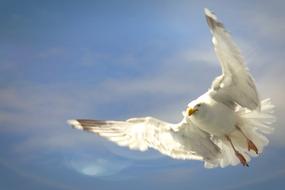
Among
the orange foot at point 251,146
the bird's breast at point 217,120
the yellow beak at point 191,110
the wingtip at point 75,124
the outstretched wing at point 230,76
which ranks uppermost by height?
the wingtip at point 75,124

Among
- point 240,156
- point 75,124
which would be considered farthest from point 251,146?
point 75,124

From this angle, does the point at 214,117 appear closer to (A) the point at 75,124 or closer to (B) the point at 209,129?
(B) the point at 209,129

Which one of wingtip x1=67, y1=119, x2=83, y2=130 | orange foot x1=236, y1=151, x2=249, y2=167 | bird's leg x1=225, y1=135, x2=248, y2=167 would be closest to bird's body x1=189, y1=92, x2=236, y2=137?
bird's leg x1=225, y1=135, x2=248, y2=167

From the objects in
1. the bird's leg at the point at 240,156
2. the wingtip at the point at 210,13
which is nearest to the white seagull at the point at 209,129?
the bird's leg at the point at 240,156

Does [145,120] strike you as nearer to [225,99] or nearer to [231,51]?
[225,99]

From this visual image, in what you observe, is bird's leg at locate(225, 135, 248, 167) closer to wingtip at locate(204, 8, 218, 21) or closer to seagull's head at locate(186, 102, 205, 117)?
seagull's head at locate(186, 102, 205, 117)

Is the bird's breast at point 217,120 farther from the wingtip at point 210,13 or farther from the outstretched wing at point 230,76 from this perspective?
the wingtip at point 210,13

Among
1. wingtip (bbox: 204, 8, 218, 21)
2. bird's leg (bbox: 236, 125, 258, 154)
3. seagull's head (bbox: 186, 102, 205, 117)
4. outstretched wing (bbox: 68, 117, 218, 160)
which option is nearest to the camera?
wingtip (bbox: 204, 8, 218, 21)
